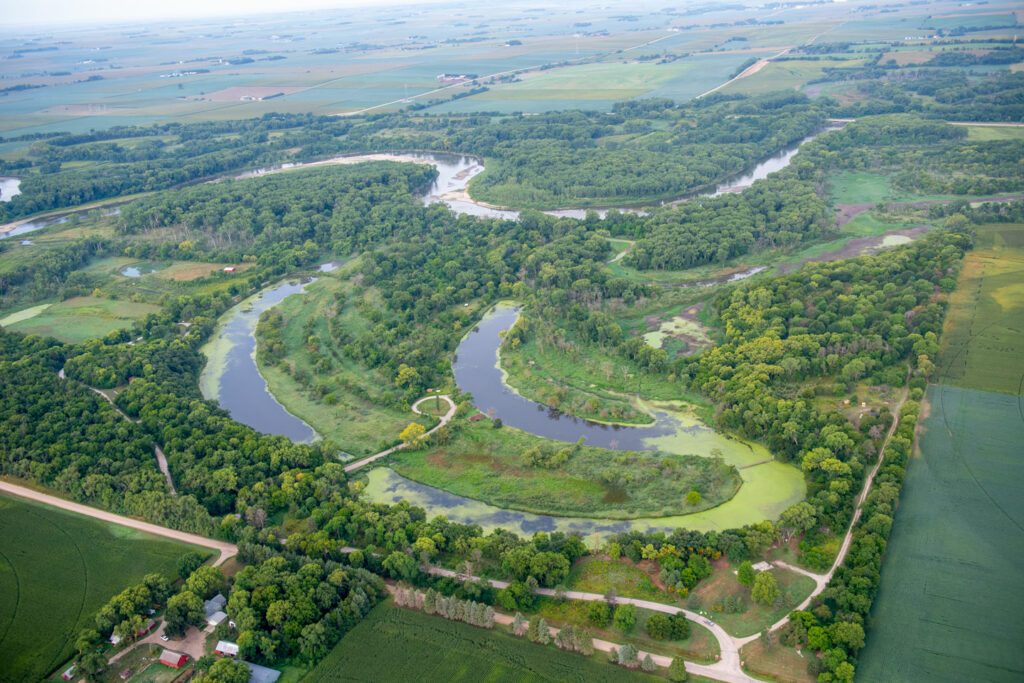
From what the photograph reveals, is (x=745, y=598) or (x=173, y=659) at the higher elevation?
(x=745, y=598)

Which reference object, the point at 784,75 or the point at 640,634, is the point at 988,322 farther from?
the point at 784,75

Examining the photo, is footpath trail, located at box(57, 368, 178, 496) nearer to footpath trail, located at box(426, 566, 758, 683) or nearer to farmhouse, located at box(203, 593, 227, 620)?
farmhouse, located at box(203, 593, 227, 620)

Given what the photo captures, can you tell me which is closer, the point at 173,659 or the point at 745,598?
the point at 173,659

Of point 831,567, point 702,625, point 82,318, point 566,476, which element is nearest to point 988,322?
point 831,567

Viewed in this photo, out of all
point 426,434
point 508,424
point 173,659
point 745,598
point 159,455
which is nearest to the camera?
point 173,659

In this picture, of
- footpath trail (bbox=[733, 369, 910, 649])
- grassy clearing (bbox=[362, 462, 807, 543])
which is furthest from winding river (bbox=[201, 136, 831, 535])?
footpath trail (bbox=[733, 369, 910, 649])

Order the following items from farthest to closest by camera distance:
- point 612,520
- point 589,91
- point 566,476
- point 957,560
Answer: point 589,91 < point 566,476 < point 612,520 < point 957,560

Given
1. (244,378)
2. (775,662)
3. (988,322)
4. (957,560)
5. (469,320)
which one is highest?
(988,322)
